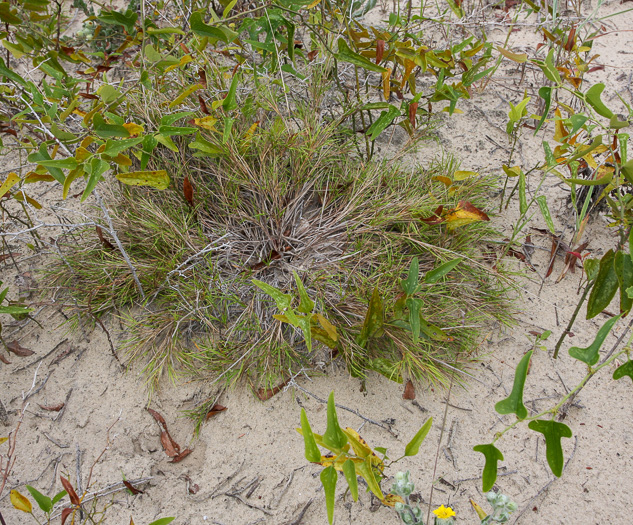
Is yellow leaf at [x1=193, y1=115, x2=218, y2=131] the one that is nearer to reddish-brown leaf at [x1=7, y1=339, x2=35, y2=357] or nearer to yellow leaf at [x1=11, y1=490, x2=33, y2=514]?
reddish-brown leaf at [x1=7, y1=339, x2=35, y2=357]

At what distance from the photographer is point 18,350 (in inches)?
64.3

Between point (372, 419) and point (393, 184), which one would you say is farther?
point (393, 184)

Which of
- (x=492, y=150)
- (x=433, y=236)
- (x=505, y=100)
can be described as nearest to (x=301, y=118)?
(x=433, y=236)

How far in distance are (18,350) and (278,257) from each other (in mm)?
872

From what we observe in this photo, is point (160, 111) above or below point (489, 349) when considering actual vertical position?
above

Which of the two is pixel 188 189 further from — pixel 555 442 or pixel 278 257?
pixel 555 442

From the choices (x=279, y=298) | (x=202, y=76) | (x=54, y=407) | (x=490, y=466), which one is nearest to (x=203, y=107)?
(x=202, y=76)

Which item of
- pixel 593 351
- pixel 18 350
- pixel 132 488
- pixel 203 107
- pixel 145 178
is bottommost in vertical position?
pixel 132 488

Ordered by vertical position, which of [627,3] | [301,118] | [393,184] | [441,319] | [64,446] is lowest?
[64,446]

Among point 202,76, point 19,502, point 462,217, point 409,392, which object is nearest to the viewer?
point 19,502

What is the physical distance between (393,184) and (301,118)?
1.48 feet

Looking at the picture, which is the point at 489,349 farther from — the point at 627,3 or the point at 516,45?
the point at 627,3

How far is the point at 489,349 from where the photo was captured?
1609 mm

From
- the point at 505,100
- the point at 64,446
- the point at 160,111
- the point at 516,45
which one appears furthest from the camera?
the point at 516,45
